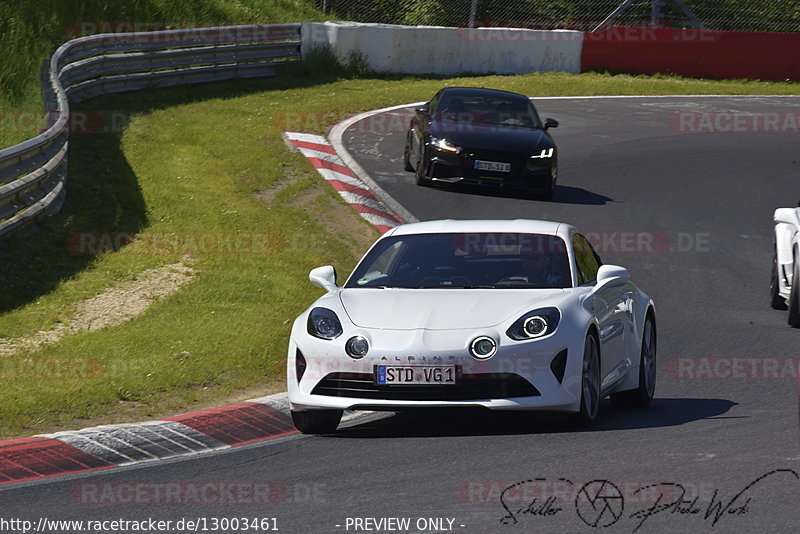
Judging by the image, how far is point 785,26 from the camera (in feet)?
104

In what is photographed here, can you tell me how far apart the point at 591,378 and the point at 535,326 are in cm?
54

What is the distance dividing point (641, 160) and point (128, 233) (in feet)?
31.9

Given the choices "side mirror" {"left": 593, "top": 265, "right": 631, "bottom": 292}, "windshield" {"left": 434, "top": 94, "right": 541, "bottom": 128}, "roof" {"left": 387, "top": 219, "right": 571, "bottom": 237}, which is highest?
"roof" {"left": 387, "top": 219, "right": 571, "bottom": 237}

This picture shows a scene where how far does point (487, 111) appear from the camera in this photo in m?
19.2

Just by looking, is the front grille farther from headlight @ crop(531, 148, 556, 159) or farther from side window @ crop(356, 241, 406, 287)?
headlight @ crop(531, 148, 556, 159)

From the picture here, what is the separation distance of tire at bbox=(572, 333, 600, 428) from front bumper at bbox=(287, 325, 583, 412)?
0.13 m

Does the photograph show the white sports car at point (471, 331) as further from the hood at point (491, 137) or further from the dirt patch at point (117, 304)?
the hood at point (491, 137)

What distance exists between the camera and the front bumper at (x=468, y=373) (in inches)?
290

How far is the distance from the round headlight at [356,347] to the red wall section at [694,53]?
24.8 m

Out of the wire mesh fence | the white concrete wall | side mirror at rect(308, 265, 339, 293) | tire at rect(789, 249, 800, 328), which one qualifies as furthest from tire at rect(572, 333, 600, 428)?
the wire mesh fence

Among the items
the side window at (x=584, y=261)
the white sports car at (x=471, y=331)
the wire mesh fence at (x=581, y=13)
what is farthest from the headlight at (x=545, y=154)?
the wire mesh fence at (x=581, y=13)

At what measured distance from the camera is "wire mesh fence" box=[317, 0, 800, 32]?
31688 millimetres

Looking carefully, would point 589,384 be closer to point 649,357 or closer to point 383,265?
point 649,357

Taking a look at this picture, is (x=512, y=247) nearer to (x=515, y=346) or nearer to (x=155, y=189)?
(x=515, y=346)
